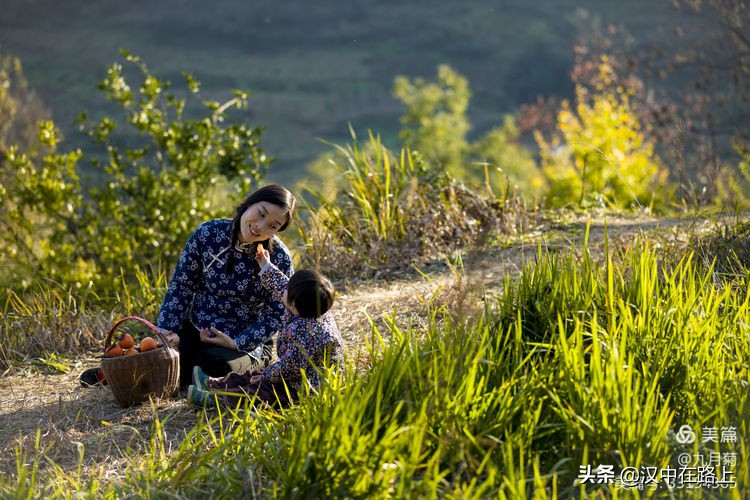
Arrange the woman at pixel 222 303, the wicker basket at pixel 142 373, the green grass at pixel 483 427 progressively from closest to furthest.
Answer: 1. the green grass at pixel 483 427
2. the wicker basket at pixel 142 373
3. the woman at pixel 222 303

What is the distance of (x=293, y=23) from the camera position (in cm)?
7825

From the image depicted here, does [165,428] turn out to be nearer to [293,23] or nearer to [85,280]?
[85,280]

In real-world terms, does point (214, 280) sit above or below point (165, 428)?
above

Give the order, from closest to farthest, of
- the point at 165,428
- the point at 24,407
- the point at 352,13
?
the point at 165,428, the point at 24,407, the point at 352,13

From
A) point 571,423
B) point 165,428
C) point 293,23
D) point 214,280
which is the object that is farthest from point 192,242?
point 293,23

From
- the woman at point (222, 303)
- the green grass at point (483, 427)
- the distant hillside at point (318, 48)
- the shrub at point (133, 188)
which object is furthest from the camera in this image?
the distant hillside at point (318, 48)

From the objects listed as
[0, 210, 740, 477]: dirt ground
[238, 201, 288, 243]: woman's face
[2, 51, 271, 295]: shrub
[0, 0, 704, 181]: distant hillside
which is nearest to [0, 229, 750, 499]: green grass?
[0, 210, 740, 477]: dirt ground

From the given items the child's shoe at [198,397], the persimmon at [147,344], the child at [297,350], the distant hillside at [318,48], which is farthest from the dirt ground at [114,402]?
the distant hillside at [318,48]

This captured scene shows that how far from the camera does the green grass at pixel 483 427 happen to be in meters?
2.42

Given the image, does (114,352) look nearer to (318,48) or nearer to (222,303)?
(222,303)

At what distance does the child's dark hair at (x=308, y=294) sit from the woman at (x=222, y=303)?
68cm

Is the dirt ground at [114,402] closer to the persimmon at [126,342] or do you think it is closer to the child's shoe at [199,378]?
the child's shoe at [199,378]

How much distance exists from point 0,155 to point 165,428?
7.11 metres

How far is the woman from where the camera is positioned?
165 inches
